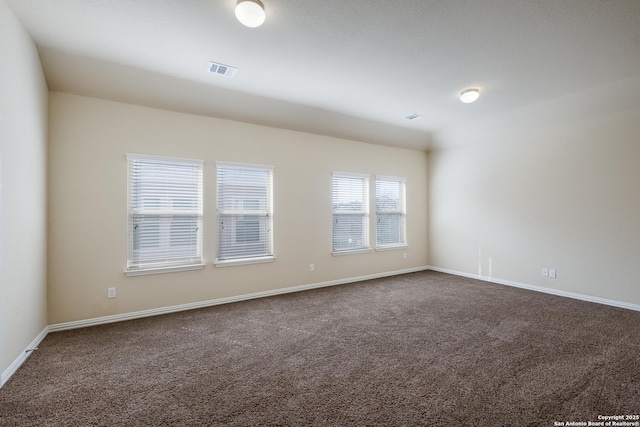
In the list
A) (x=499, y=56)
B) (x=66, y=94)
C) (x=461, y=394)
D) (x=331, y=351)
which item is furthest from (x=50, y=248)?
(x=499, y=56)

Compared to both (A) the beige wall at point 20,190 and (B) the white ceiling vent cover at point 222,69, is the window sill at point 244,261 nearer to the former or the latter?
(A) the beige wall at point 20,190

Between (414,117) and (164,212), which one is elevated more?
(414,117)

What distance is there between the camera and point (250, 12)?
2289mm

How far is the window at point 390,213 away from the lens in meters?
5.95

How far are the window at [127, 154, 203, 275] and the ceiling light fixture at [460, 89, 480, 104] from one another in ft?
12.3

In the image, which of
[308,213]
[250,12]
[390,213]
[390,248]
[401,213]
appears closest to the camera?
[250,12]

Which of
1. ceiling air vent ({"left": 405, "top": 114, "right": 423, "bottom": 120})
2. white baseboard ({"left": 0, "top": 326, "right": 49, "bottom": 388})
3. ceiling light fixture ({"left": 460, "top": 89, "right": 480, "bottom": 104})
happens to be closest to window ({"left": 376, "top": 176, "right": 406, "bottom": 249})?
ceiling air vent ({"left": 405, "top": 114, "right": 423, "bottom": 120})

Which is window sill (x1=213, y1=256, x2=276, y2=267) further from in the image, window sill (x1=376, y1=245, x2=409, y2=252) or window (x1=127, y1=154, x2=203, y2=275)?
window sill (x1=376, y1=245, x2=409, y2=252)

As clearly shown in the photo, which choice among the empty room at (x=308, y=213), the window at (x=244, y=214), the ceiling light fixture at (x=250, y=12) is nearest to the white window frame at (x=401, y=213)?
the empty room at (x=308, y=213)

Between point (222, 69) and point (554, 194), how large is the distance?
17.0ft

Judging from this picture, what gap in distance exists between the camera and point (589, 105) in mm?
4023

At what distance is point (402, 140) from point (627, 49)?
333 cm

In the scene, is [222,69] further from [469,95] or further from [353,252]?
[353,252]

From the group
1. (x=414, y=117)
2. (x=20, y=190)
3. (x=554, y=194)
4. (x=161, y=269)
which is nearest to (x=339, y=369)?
(x=161, y=269)
